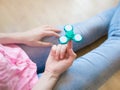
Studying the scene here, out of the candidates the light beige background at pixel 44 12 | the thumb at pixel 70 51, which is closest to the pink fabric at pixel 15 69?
the thumb at pixel 70 51

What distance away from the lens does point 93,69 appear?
0.84 m

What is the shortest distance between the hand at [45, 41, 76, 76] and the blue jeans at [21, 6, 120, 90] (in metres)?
0.03

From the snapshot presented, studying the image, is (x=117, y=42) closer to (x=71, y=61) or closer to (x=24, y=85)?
(x=71, y=61)

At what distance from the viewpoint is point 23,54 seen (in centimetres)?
94

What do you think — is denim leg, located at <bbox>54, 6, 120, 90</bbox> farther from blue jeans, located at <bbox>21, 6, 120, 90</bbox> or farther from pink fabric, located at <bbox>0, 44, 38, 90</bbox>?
pink fabric, located at <bbox>0, 44, 38, 90</bbox>

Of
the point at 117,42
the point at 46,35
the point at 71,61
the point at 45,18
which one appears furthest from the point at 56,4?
the point at 71,61

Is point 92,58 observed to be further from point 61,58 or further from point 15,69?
point 15,69

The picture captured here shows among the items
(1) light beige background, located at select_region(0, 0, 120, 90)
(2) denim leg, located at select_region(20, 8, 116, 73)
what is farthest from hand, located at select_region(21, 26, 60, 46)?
(1) light beige background, located at select_region(0, 0, 120, 90)

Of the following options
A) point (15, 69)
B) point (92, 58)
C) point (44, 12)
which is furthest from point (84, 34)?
point (44, 12)

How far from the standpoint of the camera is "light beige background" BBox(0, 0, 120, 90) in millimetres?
1386

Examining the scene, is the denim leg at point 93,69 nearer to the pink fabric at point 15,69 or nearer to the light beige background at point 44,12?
the pink fabric at point 15,69

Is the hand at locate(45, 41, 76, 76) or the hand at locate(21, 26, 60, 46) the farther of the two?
the hand at locate(21, 26, 60, 46)

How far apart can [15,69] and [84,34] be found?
1.15ft

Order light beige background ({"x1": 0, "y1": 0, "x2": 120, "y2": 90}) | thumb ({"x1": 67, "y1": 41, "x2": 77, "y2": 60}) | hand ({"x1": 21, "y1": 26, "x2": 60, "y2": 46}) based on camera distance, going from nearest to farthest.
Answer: thumb ({"x1": 67, "y1": 41, "x2": 77, "y2": 60}) → hand ({"x1": 21, "y1": 26, "x2": 60, "y2": 46}) → light beige background ({"x1": 0, "y1": 0, "x2": 120, "y2": 90})
